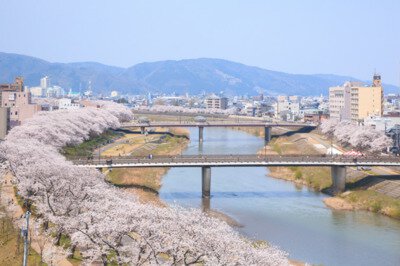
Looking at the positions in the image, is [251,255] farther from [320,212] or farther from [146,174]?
[146,174]

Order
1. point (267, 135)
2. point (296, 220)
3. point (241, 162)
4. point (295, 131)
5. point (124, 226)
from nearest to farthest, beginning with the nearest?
point (124, 226)
point (296, 220)
point (241, 162)
point (267, 135)
point (295, 131)

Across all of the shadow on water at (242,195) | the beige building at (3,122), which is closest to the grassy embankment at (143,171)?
the shadow on water at (242,195)

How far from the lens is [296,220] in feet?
99.4

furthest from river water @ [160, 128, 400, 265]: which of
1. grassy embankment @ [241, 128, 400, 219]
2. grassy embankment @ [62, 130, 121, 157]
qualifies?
grassy embankment @ [62, 130, 121, 157]

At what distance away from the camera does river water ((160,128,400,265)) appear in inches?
964

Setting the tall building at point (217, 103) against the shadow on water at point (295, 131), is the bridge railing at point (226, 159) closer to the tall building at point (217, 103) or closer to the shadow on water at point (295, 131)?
the shadow on water at point (295, 131)

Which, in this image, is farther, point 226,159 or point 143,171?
point 143,171

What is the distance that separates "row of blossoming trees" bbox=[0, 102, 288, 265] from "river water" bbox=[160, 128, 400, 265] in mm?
6559

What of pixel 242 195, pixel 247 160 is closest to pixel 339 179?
pixel 247 160

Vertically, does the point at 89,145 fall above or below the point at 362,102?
below

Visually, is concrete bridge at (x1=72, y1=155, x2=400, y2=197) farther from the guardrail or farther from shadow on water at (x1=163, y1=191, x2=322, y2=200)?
shadow on water at (x1=163, y1=191, x2=322, y2=200)

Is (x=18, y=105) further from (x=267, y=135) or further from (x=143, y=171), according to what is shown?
(x=267, y=135)

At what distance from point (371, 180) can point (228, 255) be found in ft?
81.7

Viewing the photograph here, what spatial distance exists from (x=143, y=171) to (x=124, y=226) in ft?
86.6
